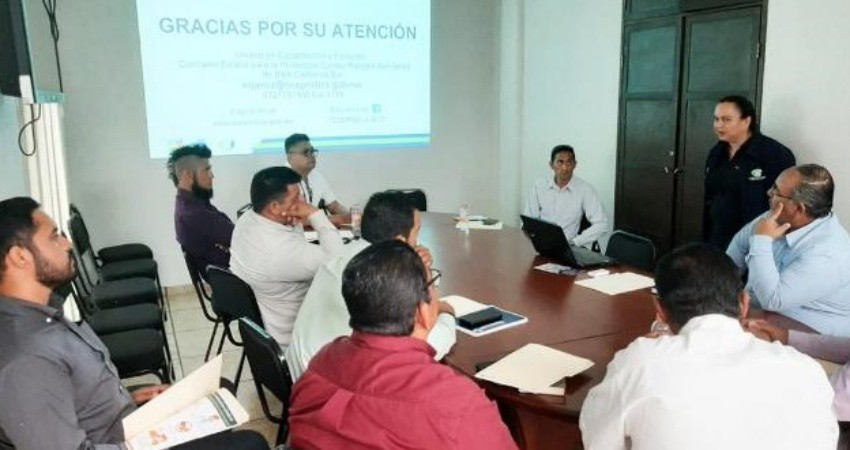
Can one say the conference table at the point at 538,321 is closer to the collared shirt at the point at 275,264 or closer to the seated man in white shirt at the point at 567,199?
the collared shirt at the point at 275,264

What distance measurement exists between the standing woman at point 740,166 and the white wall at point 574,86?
1437mm

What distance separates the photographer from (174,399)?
182cm

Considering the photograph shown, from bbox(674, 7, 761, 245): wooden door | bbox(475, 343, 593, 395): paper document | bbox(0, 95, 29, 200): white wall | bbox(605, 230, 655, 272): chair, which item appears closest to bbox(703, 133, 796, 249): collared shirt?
bbox(674, 7, 761, 245): wooden door

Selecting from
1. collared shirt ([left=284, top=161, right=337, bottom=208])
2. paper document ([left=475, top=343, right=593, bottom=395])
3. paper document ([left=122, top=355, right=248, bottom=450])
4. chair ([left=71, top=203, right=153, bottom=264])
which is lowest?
chair ([left=71, top=203, right=153, bottom=264])

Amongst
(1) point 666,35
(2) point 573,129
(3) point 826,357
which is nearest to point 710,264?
(3) point 826,357

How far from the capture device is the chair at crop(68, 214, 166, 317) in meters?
3.73

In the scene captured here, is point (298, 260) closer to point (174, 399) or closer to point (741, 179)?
point (174, 399)

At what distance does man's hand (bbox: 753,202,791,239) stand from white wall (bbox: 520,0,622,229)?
2.94 meters

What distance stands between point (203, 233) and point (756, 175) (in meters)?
3.06

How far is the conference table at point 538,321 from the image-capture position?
188 centimetres

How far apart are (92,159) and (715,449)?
4.96 metres

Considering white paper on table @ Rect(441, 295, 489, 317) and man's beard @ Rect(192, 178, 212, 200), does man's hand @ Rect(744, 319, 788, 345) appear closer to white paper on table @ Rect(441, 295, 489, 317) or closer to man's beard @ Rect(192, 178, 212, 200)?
white paper on table @ Rect(441, 295, 489, 317)

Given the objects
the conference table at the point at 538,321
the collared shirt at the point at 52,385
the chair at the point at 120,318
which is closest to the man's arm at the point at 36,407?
the collared shirt at the point at 52,385

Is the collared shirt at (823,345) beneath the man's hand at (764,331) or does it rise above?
beneath
